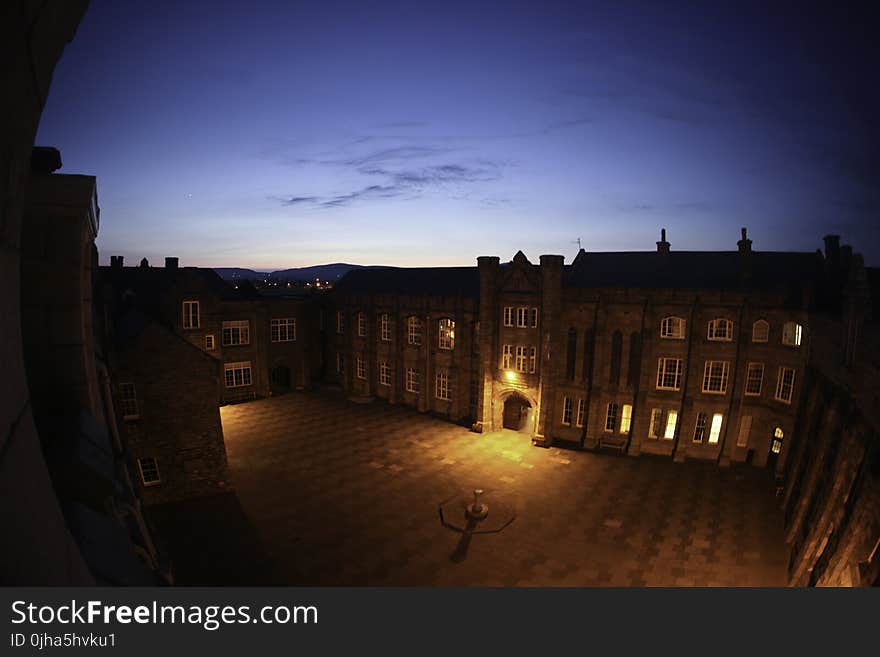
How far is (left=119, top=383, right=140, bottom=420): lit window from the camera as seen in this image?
1958 centimetres

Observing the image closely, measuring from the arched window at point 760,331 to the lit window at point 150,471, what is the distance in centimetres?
3189

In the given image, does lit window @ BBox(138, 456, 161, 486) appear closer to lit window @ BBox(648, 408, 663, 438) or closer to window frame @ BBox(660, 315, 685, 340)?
lit window @ BBox(648, 408, 663, 438)

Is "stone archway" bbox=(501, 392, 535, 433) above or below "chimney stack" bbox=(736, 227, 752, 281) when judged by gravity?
below

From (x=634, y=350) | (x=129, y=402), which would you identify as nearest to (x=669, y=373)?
(x=634, y=350)

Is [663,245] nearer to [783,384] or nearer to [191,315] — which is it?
[783,384]

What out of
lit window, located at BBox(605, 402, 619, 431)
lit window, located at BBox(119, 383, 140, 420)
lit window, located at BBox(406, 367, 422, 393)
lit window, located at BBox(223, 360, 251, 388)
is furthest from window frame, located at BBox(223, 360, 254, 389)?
lit window, located at BBox(605, 402, 619, 431)

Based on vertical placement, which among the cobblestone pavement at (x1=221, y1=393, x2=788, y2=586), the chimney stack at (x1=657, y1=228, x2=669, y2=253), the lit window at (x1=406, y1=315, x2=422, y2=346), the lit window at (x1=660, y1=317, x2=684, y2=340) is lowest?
the cobblestone pavement at (x1=221, y1=393, x2=788, y2=586)

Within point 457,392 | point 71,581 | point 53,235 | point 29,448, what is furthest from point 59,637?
point 457,392

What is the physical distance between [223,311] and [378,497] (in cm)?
2402

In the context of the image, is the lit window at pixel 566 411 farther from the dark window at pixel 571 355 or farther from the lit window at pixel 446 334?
the lit window at pixel 446 334

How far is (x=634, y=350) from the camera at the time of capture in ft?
93.4

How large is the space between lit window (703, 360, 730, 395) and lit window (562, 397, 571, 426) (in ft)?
26.5

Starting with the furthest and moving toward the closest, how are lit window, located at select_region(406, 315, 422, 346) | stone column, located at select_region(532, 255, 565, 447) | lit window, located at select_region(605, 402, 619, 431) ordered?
1. lit window, located at select_region(406, 315, 422, 346)
2. lit window, located at select_region(605, 402, 619, 431)
3. stone column, located at select_region(532, 255, 565, 447)

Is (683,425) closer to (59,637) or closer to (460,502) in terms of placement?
(460,502)
